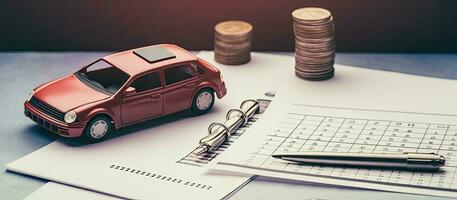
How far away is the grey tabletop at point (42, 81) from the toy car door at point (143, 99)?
0.12 meters

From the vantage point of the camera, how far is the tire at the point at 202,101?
134 cm

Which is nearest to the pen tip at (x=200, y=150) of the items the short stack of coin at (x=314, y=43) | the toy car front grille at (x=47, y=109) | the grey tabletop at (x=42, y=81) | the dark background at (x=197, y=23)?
→ the grey tabletop at (x=42, y=81)

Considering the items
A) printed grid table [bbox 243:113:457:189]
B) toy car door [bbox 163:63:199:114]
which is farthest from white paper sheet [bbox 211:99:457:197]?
toy car door [bbox 163:63:199:114]

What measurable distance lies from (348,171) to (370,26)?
0.55 m

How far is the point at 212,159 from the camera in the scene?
3.93ft

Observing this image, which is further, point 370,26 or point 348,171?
point 370,26

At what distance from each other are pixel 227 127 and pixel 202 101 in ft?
0.37

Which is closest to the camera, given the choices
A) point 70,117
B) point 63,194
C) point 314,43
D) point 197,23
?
point 63,194

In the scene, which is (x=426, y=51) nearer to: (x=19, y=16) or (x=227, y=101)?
(x=227, y=101)

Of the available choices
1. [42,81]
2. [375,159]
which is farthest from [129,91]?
[375,159]

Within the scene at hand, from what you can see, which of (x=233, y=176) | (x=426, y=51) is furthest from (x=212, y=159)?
(x=426, y=51)

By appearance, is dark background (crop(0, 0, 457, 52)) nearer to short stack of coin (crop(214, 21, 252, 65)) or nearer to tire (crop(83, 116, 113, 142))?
short stack of coin (crop(214, 21, 252, 65))

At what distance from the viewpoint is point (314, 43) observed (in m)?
1.45

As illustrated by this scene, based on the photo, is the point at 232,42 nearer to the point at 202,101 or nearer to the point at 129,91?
the point at 202,101
